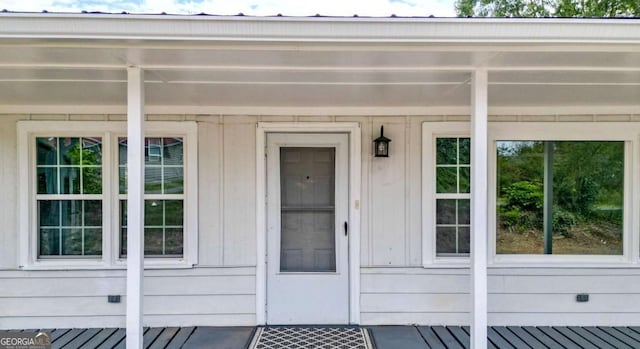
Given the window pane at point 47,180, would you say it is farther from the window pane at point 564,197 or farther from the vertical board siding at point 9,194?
the window pane at point 564,197

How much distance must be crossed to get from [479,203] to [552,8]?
11.9 m

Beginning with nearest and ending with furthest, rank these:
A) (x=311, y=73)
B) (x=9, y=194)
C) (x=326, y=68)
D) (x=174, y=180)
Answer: (x=326, y=68)
(x=311, y=73)
(x=9, y=194)
(x=174, y=180)

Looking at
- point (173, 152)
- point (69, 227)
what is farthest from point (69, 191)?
point (173, 152)

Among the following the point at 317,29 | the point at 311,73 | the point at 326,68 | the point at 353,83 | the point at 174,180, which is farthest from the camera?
the point at 174,180

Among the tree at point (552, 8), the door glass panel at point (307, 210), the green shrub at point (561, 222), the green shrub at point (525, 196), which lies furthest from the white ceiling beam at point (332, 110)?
the tree at point (552, 8)

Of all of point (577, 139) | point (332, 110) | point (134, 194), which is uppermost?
point (332, 110)

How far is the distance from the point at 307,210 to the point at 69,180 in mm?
2310

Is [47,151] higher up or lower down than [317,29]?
lower down

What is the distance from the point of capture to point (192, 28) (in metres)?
1.89

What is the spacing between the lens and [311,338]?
137 inches

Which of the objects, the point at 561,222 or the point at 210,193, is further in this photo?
the point at 561,222

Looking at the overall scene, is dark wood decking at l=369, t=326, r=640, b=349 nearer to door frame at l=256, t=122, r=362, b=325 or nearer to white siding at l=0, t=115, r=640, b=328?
white siding at l=0, t=115, r=640, b=328

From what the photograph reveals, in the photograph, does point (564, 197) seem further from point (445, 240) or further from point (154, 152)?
point (154, 152)

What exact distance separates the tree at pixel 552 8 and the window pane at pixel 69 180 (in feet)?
40.5
